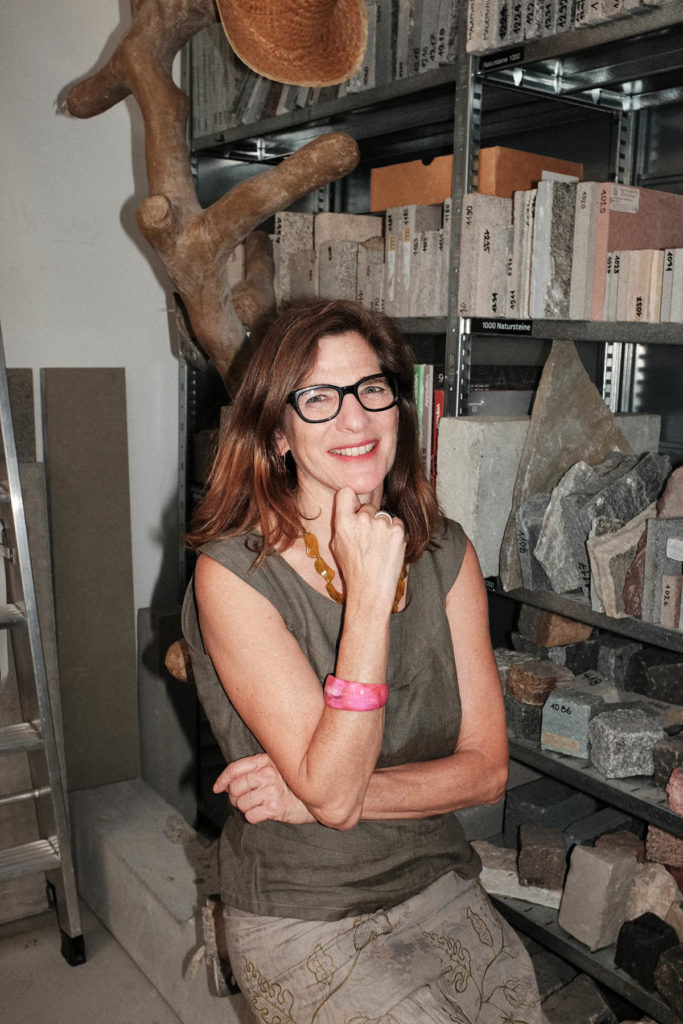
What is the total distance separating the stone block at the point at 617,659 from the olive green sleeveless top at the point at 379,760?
0.89 meters

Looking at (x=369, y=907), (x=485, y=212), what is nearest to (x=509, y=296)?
(x=485, y=212)

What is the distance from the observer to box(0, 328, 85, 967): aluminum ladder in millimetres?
2361

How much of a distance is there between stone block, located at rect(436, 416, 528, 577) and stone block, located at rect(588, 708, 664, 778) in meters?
0.42

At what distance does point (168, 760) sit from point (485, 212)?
6.93 feet

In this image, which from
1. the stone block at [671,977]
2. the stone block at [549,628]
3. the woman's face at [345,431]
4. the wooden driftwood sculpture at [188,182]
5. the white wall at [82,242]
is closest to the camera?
the woman's face at [345,431]

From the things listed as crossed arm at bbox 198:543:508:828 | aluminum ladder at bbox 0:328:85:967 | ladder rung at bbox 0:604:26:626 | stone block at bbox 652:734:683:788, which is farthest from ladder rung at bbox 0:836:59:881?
stone block at bbox 652:734:683:788

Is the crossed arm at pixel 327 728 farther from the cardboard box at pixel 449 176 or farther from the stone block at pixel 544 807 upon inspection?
the cardboard box at pixel 449 176

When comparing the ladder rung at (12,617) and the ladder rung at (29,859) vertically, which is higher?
the ladder rung at (12,617)

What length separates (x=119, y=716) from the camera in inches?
126

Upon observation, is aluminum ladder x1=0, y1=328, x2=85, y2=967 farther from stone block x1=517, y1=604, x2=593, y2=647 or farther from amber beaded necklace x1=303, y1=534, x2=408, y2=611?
stone block x1=517, y1=604, x2=593, y2=647

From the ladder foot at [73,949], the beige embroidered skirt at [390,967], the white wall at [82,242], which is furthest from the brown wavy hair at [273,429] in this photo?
the white wall at [82,242]

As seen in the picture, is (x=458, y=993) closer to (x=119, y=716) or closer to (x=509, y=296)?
(x=509, y=296)

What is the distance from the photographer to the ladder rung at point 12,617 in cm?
239

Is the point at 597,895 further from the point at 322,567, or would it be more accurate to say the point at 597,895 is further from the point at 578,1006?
the point at 322,567
